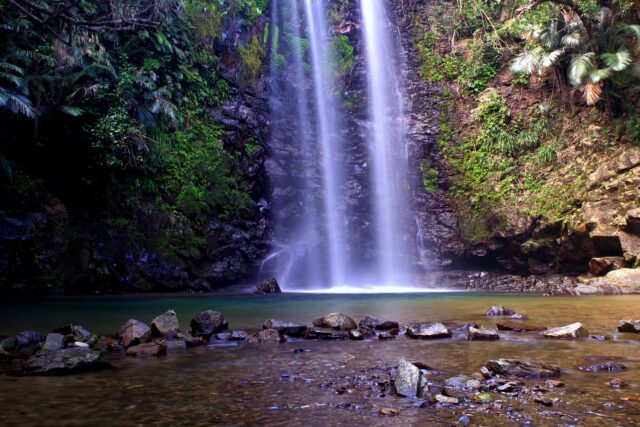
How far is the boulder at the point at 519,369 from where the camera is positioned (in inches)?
146

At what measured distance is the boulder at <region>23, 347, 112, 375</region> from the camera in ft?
12.9

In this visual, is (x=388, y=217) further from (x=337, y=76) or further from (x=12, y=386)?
(x=12, y=386)

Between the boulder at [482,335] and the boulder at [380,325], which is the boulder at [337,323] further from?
the boulder at [482,335]

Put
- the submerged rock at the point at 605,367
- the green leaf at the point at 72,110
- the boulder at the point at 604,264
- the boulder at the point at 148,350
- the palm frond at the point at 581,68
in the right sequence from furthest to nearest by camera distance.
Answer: the palm frond at the point at 581,68 < the boulder at the point at 604,264 < the green leaf at the point at 72,110 < the boulder at the point at 148,350 < the submerged rock at the point at 605,367

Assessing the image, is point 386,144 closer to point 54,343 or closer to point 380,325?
point 380,325

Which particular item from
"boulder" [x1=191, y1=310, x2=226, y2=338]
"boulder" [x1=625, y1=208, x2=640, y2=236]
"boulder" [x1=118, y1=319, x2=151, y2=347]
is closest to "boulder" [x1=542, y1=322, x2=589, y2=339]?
"boulder" [x1=191, y1=310, x2=226, y2=338]

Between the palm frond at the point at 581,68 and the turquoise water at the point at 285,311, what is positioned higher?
the palm frond at the point at 581,68

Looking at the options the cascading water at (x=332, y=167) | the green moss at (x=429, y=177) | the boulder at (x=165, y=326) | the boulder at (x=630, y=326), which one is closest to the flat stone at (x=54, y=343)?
the boulder at (x=165, y=326)

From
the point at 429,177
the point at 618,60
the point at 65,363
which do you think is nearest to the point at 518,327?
the point at 65,363

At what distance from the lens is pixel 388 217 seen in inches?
717

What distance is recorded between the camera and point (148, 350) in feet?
15.9

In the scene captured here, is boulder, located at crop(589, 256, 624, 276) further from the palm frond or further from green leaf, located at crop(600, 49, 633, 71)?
green leaf, located at crop(600, 49, 633, 71)

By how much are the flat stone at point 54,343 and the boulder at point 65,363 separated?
0.63 m

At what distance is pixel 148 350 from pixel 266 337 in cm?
140
